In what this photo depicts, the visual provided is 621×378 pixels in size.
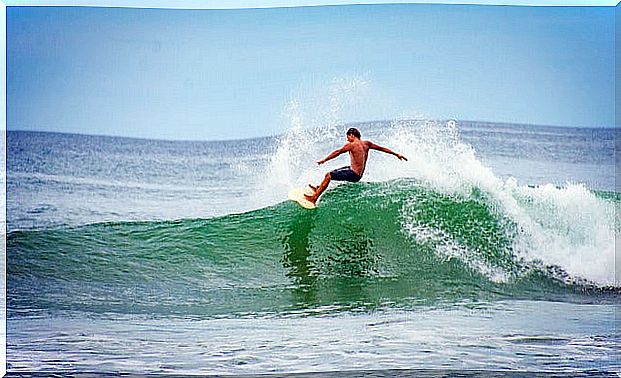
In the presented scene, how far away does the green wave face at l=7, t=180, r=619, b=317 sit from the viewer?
7145 mm

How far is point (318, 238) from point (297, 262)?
0.76ft

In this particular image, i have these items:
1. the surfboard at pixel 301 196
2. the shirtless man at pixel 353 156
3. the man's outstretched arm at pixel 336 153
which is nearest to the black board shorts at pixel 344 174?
the shirtless man at pixel 353 156

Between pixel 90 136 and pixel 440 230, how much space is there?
2.63 meters

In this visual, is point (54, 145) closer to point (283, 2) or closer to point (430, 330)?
point (283, 2)

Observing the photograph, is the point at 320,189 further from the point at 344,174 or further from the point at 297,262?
the point at 297,262

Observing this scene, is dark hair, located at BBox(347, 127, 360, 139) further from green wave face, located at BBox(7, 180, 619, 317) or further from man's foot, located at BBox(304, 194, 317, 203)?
man's foot, located at BBox(304, 194, 317, 203)

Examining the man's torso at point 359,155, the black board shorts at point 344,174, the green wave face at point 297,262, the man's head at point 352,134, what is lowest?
the green wave face at point 297,262

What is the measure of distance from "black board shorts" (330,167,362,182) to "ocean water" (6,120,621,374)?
0.07 metres

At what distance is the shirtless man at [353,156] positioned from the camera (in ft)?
23.7

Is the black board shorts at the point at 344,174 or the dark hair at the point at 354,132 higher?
the dark hair at the point at 354,132

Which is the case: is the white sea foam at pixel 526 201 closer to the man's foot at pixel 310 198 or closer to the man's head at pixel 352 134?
the man's head at pixel 352 134

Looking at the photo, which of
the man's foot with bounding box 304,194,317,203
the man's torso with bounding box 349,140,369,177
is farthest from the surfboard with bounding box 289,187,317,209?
the man's torso with bounding box 349,140,369,177

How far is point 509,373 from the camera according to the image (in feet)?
22.2

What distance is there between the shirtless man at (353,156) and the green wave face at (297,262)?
3.4 inches
